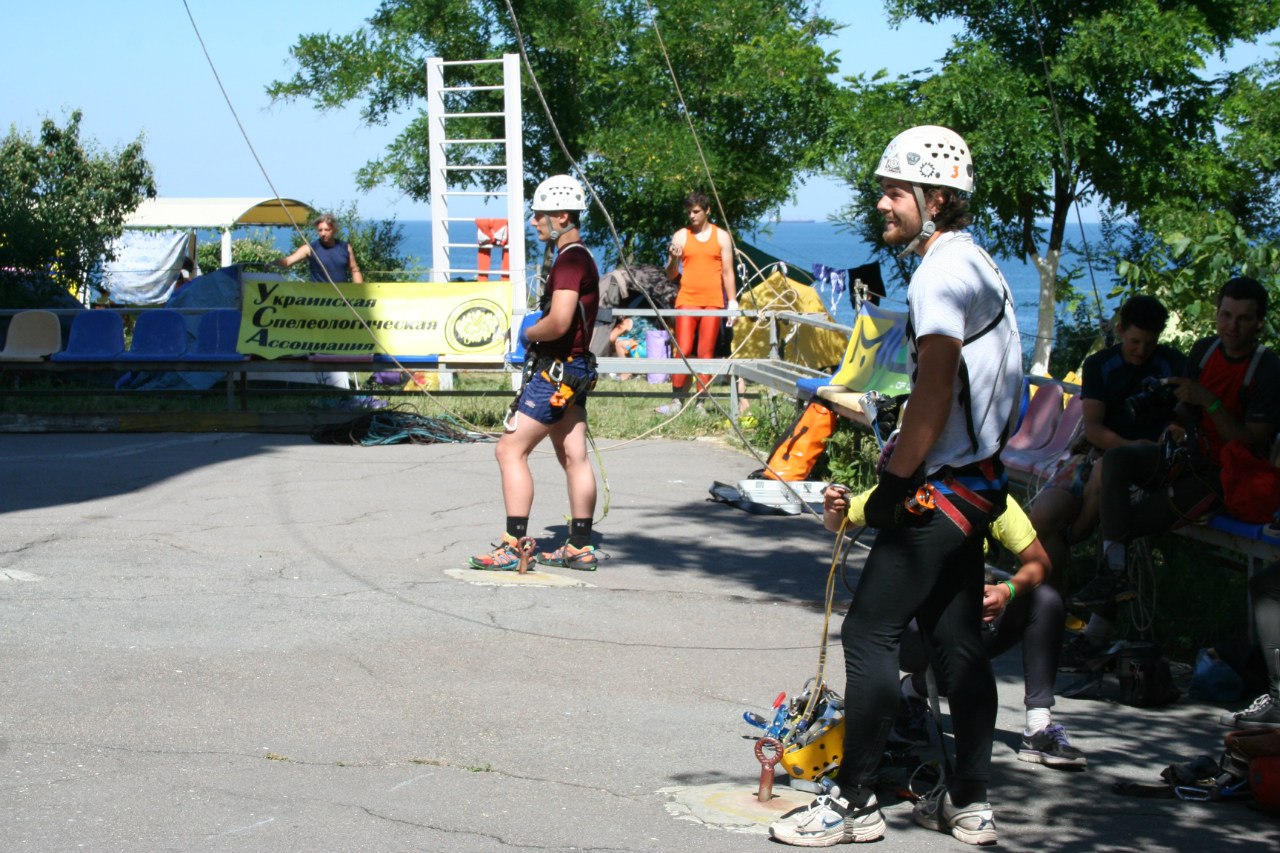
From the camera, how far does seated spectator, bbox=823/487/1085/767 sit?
16.0ft

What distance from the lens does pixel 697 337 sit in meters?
15.5

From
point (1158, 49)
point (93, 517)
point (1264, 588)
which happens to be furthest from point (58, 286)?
point (1264, 588)

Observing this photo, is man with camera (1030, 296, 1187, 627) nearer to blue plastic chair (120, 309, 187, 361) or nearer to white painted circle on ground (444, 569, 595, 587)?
white painted circle on ground (444, 569, 595, 587)

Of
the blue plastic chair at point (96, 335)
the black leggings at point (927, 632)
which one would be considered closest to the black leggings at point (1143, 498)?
the black leggings at point (927, 632)

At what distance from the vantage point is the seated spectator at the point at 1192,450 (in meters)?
6.46

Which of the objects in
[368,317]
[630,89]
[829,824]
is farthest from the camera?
[630,89]

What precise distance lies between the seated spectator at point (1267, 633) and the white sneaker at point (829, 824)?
1.53 metres

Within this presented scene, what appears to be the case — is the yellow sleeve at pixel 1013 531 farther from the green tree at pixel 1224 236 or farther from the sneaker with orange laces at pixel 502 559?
the green tree at pixel 1224 236

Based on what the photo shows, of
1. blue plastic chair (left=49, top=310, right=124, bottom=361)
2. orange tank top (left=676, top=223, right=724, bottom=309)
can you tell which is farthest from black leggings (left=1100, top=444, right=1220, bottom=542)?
blue plastic chair (left=49, top=310, right=124, bottom=361)

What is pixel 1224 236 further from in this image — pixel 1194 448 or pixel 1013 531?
pixel 1013 531

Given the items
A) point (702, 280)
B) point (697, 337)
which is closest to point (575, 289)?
point (702, 280)

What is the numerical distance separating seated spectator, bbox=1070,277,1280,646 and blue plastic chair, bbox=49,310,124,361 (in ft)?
36.7

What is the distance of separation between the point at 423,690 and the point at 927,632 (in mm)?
2297

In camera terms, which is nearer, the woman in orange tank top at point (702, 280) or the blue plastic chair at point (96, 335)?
the blue plastic chair at point (96, 335)
